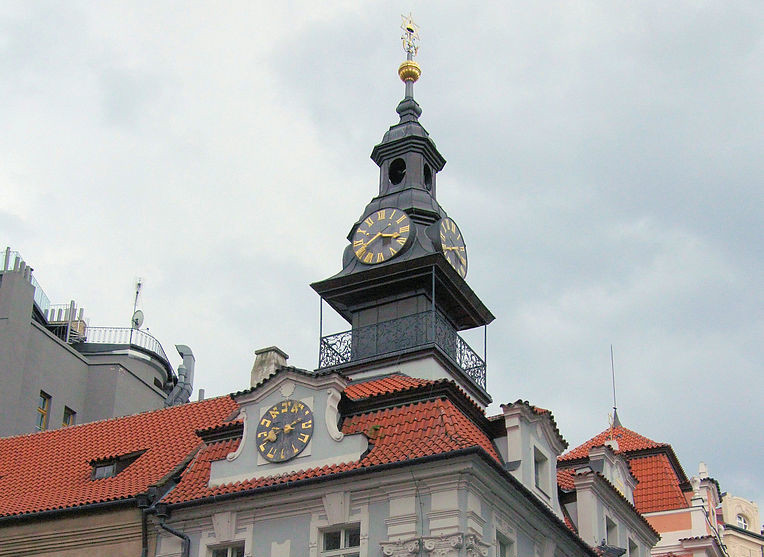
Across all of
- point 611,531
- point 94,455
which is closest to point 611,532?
point 611,531

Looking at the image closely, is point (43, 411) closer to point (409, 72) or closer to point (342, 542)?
point (409, 72)

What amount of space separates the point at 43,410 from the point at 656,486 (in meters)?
25.8

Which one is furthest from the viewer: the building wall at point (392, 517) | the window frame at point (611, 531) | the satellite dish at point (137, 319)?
the satellite dish at point (137, 319)

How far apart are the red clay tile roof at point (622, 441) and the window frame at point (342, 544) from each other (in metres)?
16.9

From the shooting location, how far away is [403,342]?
36062mm

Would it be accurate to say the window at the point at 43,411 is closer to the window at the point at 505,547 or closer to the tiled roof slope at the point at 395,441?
the tiled roof slope at the point at 395,441

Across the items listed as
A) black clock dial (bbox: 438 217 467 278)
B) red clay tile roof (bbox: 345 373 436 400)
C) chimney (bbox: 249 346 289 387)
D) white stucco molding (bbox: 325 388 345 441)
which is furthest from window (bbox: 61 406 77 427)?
white stucco molding (bbox: 325 388 345 441)

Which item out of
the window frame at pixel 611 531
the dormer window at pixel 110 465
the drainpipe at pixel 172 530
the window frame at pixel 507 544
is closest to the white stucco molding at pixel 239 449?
the drainpipe at pixel 172 530

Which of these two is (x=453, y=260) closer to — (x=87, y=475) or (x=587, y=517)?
(x=587, y=517)

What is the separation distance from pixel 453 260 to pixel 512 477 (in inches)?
475

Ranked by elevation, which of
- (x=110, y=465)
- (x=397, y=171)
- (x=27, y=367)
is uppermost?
(x=397, y=171)

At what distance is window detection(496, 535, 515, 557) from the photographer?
2761cm

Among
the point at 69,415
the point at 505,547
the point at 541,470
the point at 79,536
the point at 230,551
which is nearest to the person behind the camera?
the point at 505,547

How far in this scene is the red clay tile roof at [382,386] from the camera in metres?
29.7
